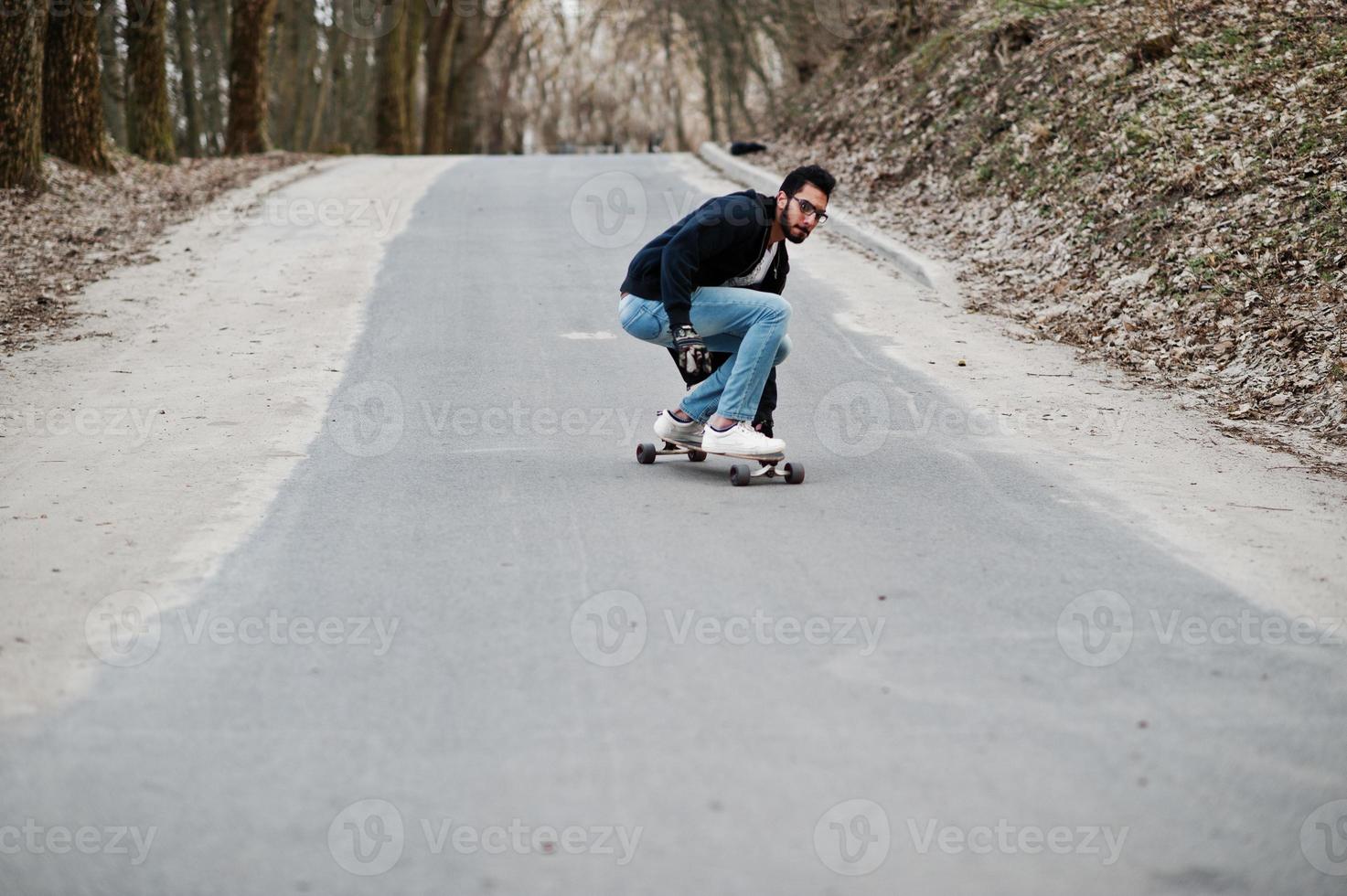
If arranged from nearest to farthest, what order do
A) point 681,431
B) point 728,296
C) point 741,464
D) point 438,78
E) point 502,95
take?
point 728,296 → point 741,464 → point 681,431 → point 438,78 → point 502,95

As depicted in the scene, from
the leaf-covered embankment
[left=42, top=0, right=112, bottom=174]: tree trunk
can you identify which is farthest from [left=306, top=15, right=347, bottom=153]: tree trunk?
the leaf-covered embankment

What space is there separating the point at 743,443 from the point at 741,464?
0.77ft

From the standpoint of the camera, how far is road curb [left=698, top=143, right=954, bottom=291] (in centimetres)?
1304

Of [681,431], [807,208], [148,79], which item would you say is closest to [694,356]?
[681,431]

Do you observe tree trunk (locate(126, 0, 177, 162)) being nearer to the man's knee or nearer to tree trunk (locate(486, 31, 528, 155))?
the man's knee

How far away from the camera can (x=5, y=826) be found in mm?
3324

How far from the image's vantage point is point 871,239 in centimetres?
1489

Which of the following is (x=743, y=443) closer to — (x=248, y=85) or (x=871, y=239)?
(x=871, y=239)

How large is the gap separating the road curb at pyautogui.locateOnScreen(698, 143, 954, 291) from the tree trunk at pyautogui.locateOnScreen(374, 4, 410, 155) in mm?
16136

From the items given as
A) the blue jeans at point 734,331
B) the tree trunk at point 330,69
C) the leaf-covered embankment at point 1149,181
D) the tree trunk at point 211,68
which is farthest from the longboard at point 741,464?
the tree trunk at point 330,69

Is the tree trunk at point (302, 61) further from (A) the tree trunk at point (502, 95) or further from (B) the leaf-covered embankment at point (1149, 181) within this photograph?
(B) the leaf-covered embankment at point (1149, 181)

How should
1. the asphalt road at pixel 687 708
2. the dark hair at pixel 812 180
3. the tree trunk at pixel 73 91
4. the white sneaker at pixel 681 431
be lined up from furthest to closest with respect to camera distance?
the tree trunk at pixel 73 91, the white sneaker at pixel 681 431, the dark hair at pixel 812 180, the asphalt road at pixel 687 708

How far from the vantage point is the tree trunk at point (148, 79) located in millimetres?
22422

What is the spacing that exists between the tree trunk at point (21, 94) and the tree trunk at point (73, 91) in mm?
2445
